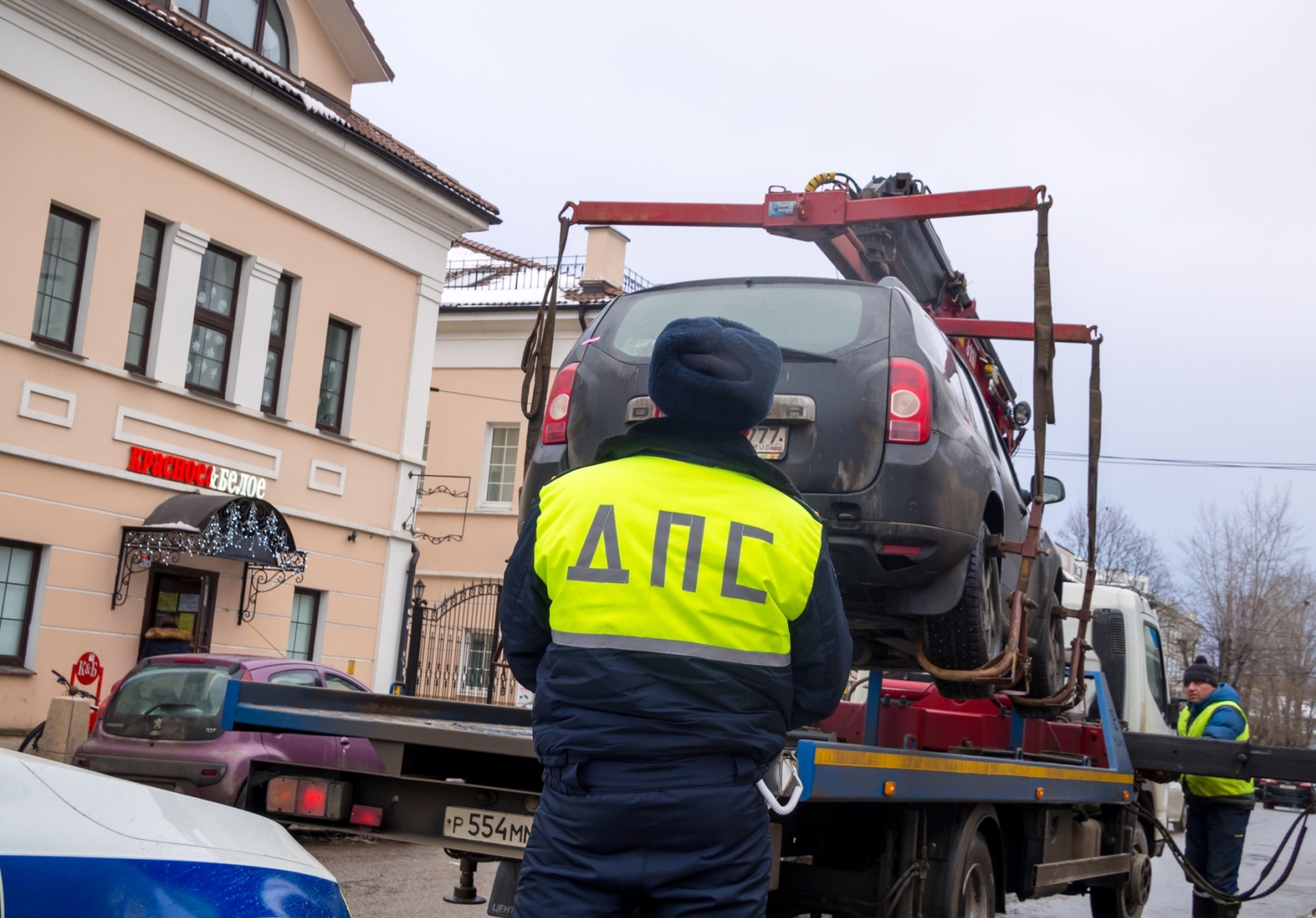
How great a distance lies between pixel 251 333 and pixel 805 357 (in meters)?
12.6

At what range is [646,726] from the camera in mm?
2641

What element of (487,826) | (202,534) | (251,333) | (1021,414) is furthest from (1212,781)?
(251,333)

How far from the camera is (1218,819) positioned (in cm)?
903

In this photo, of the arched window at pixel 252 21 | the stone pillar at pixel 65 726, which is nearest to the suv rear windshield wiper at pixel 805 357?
the stone pillar at pixel 65 726

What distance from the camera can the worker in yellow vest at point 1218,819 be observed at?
8.89 metres

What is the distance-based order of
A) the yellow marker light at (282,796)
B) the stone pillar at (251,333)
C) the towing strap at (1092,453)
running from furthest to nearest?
1. the stone pillar at (251,333)
2. the towing strap at (1092,453)
3. the yellow marker light at (282,796)

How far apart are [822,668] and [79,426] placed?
12.9m

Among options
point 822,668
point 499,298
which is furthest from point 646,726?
point 499,298

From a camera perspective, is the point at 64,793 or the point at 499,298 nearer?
the point at 64,793

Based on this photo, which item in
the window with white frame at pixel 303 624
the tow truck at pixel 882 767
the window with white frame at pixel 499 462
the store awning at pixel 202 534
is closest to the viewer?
the tow truck at pixel 882 767

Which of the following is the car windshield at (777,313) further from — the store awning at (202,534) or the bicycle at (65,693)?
the store awning at (202,534)

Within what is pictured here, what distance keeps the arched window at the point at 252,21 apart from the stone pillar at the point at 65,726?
8864 mm

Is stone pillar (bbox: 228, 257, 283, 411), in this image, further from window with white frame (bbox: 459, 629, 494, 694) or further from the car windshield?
the car windshield

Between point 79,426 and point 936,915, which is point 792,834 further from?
point 79,426
